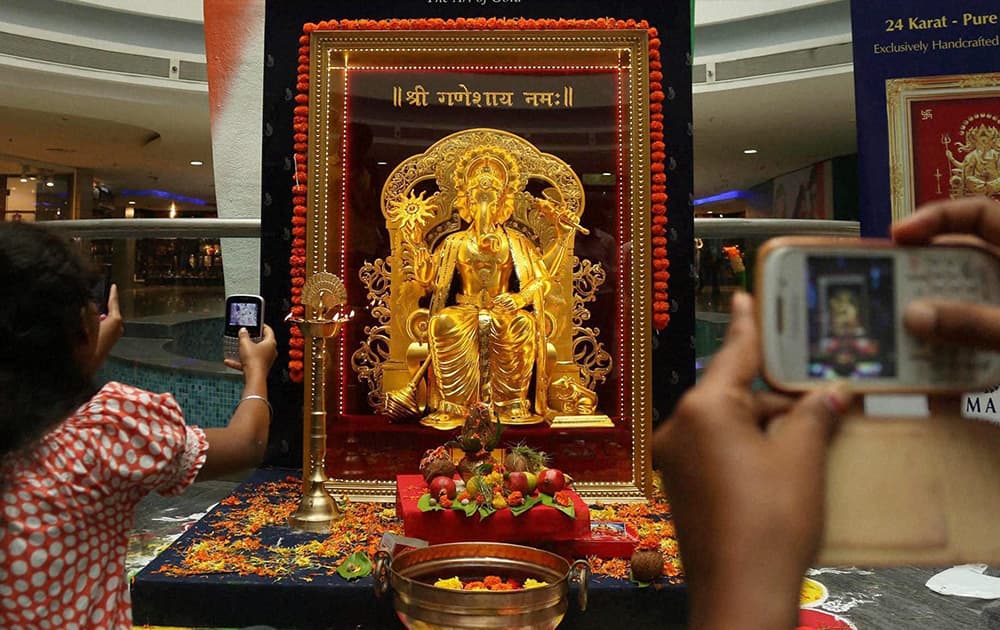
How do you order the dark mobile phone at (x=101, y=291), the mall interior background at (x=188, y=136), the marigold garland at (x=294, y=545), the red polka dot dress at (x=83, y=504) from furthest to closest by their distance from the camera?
the mall interior background at (x=188, y=136), the marigold garland at (x=294, y=545), the dark mobile phone at (x=101, y=291), the red polka dot dress at (x=83, y=504)

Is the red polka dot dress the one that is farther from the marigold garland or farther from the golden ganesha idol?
the golden ganesha idol

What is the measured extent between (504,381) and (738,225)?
5.50 feet

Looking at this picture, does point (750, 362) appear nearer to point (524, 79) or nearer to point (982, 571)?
point (982, 571)

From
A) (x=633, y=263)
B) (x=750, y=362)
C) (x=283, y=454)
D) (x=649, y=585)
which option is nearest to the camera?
(x=750, y=362)

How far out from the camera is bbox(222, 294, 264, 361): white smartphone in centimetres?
259

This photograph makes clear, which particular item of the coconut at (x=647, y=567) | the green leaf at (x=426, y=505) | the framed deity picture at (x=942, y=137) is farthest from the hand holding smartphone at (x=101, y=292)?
the framed deity picture at (x=942, y=137)

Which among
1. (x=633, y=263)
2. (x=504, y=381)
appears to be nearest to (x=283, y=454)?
(x=504, y=381)

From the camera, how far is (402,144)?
13.5ft

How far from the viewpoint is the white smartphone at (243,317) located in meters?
2.59

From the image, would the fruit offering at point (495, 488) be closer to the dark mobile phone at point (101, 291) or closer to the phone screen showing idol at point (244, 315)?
the phone screen showing idol at point (244, 315)

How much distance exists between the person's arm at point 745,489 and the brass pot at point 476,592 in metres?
1.69

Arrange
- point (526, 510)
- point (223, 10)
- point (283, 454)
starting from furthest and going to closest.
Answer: point (223, 10), point (283, 454), point (526, 510)

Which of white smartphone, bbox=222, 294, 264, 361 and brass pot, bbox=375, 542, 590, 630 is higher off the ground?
white smartphone, bbox=222, 294, 264, 361

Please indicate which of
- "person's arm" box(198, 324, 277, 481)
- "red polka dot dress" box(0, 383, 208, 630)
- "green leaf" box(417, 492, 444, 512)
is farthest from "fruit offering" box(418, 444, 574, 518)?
"red polka dot dress" box(0, 383, 208, 630)
